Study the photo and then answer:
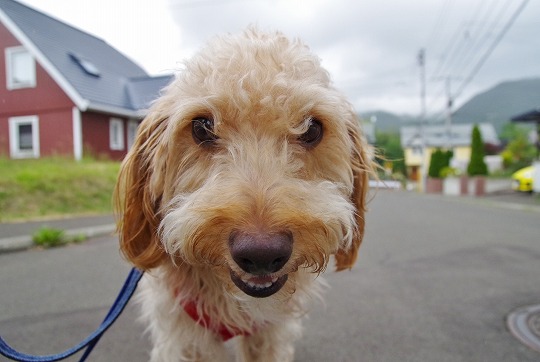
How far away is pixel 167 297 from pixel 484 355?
7.65 ft

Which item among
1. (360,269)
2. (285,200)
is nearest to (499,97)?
(360,269)

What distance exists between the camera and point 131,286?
2.39m

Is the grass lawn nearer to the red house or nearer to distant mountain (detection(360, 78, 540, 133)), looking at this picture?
the red house

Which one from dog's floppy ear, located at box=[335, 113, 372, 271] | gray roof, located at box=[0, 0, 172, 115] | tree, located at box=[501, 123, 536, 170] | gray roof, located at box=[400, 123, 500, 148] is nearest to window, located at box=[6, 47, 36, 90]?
gray roof, located at box=[0, 0, 172, 115]

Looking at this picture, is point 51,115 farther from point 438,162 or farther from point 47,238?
point 438,162

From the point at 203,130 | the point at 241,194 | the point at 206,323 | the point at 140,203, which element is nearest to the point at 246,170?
the point at 241,194

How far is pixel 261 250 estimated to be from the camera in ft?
4.47

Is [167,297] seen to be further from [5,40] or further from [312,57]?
[5,40]

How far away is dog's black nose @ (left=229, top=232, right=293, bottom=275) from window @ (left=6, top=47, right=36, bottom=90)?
5.13 metres

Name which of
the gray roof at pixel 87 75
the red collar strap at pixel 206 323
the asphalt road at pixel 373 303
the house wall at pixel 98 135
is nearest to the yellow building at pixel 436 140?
the house wall at pixel 98 135

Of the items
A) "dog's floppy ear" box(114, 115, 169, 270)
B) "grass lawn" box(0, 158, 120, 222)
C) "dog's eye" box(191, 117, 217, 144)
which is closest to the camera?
"dog's eye" box(191, 117, 217, 144)

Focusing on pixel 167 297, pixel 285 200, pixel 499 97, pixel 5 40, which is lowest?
pixel 167 297

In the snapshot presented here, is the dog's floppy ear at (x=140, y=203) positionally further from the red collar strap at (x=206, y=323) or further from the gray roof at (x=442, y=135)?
the gray roof at (x=442, y=135)

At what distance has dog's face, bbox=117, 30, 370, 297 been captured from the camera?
57.4 inches
